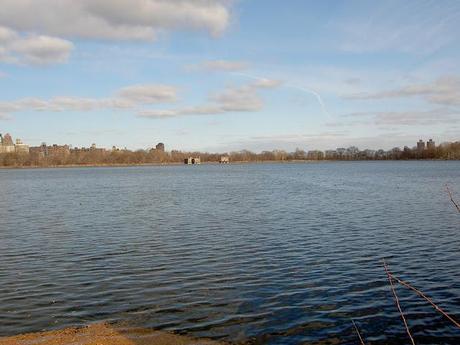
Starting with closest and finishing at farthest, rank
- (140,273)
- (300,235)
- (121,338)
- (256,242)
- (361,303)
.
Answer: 1. (121,338)
2. (361,303)
3. (140,273)
4. (256,242)
5. (300,235)

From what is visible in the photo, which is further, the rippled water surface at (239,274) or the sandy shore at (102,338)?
the rippled water surface at (239,274)

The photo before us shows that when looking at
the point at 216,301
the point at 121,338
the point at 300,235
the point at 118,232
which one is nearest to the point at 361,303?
the point at 216,301

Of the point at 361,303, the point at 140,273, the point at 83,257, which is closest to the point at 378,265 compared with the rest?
the point at 361,303

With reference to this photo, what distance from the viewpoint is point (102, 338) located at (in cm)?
1261

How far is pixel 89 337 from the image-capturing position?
42.0 ft

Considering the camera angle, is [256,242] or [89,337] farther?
[256,242]

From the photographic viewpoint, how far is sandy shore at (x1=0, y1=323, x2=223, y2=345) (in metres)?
12.4

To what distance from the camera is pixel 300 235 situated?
28.6 m

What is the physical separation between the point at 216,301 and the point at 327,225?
18.2 m

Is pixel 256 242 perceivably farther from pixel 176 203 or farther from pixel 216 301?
pixel 176 203

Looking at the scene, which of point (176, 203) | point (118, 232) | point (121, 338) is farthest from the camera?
point (176, 203)

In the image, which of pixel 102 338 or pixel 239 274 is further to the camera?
pixel 239 274

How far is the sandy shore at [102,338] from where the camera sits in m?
12.4

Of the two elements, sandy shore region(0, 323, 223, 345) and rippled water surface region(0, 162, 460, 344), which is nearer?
sandy shore region(0, 323, 223, 345)
